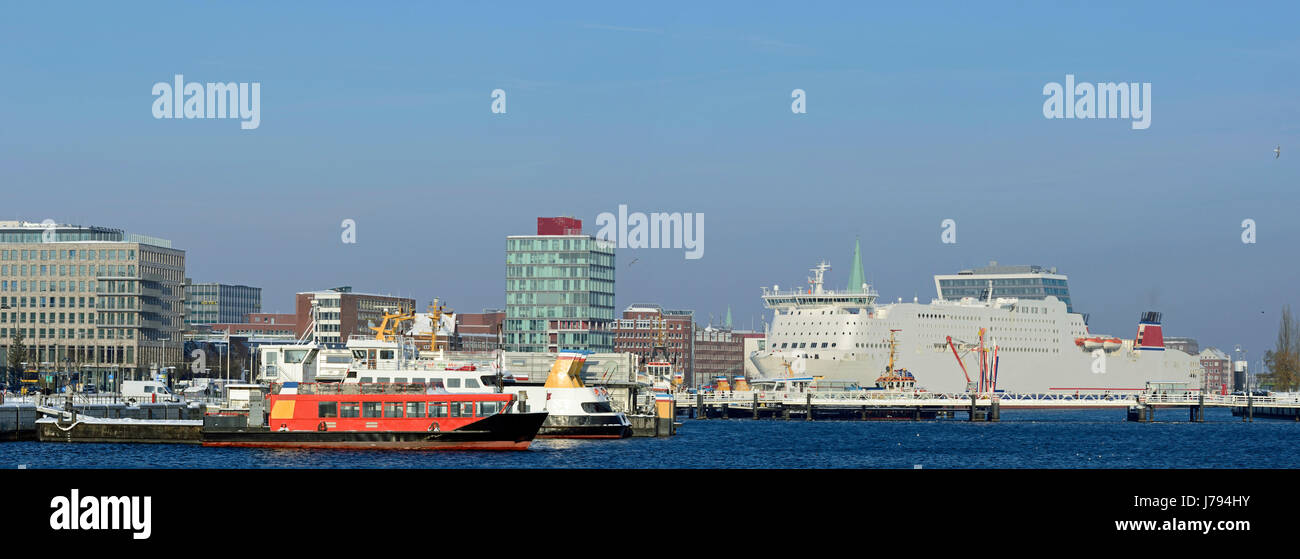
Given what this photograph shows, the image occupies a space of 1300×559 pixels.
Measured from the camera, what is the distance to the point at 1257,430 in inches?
4412

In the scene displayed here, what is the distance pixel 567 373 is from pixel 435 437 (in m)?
14.8

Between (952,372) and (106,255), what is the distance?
10590 centimetres

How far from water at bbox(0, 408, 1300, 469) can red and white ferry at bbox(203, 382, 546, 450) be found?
0.76m

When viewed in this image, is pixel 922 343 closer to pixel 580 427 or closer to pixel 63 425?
pixel 580 427

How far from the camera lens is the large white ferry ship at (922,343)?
577ft

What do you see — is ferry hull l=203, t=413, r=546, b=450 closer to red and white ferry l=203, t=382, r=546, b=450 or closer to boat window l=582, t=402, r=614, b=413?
red and white ferry l=203, t=382, r=546, b=450

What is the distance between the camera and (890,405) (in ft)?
447

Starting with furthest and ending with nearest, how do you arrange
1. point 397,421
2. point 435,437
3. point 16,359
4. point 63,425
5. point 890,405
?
point 16,359 < point 890,405 < point 63,425 < point 397,421 < point 435,437

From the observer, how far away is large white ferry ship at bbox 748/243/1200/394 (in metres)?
176

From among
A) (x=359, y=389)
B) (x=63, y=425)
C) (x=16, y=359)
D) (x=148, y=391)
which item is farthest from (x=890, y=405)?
(x=16, y=359)

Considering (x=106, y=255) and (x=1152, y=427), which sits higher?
(x=106, y=255)

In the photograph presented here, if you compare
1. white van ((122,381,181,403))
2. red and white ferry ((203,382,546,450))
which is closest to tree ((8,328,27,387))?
white van ((122,381,181,403))
